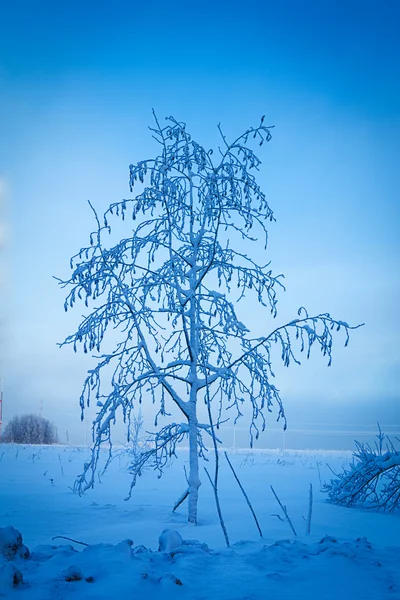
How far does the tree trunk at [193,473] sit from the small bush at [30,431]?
36.9 m

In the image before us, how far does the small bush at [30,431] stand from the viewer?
128 ft

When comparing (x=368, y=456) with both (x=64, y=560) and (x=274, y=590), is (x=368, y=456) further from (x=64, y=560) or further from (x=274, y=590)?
(x=64, y=560)

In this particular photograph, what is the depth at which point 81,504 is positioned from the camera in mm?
6445

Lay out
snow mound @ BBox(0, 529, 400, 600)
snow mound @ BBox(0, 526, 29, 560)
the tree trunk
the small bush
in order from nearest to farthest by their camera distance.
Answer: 1. snow mound @ BBox(0, 529, 400, 600)
2. snow mound @ BBox(0, 526, 29, 560)
3. the tree trunk
4. the small bush

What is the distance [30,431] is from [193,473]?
129ft

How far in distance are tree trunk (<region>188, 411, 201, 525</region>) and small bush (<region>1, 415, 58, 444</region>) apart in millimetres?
36858

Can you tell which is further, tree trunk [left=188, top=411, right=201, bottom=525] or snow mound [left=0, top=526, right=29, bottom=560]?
tree trunk [left=188, top=411, right=201, bottom=525]

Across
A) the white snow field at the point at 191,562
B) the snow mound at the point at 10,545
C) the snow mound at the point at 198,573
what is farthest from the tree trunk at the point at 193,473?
the snow mound at the point at 10,545

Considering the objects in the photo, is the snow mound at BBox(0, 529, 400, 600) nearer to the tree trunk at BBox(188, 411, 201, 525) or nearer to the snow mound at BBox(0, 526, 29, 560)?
the snow mound at BBox(0, 526, 29, 560)

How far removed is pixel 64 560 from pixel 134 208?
173 inches

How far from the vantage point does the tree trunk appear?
17.5 ft

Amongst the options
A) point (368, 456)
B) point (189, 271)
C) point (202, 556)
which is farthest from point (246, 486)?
point (202, 556)

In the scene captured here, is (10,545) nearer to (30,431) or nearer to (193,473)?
(193,473)

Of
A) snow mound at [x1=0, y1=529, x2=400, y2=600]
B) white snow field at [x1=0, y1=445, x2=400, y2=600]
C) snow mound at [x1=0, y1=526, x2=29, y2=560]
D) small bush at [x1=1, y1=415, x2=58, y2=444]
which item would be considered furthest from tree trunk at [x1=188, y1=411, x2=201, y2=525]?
small bush at [x1=1, y1=415, x2=58, y2=444]
